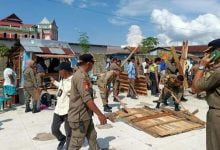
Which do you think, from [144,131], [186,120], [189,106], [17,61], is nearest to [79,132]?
[144,131]

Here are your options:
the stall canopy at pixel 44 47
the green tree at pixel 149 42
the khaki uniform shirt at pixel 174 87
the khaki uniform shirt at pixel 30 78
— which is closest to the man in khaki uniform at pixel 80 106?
the khaki uniform shirt at pixel 30 78

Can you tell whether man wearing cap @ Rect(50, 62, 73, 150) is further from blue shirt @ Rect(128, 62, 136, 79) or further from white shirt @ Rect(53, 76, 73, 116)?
blue shirt @ Rect(128, 62, 136, 79)

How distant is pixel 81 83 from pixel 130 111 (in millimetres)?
4954

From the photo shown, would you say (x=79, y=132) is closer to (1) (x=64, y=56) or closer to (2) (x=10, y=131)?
(2) (x=10, y=131)

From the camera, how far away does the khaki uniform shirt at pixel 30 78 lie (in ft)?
28.9

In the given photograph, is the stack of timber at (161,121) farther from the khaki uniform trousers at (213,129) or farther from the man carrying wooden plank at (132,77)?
the man carrying wooden plank at (132,77)

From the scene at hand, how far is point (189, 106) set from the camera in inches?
401

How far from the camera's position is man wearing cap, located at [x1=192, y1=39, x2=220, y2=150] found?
9.64ft

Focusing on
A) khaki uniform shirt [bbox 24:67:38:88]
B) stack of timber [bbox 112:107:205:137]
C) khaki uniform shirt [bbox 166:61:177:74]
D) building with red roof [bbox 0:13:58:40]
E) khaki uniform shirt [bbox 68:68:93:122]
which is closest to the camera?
khaki uniform shirt [bbox 68:68:93:122]

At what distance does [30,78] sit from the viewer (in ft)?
29.2

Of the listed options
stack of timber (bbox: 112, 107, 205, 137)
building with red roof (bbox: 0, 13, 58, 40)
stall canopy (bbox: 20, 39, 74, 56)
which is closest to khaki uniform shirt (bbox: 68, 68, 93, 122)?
stack of timber (bbox: 112, 107, 205, 137)

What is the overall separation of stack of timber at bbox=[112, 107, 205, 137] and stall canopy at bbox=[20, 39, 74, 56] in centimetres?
591

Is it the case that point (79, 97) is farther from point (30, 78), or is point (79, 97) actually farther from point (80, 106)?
point (30, 78)

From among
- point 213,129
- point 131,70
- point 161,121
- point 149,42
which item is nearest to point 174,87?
point 161,121
